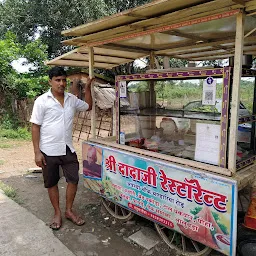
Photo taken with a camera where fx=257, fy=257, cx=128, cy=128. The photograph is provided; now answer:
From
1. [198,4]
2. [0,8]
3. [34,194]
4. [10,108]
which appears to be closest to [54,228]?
[34,194]

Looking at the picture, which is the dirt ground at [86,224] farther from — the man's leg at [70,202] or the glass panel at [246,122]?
the glass panel at [246,122]

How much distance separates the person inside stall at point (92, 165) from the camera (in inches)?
143

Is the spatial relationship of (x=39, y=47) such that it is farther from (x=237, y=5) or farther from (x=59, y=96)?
(x=237, y=5)

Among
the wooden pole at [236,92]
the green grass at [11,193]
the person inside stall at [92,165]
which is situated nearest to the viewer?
the wooden pole at [236,92]

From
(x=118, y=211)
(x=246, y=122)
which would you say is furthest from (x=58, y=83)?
(x=246, y=122)

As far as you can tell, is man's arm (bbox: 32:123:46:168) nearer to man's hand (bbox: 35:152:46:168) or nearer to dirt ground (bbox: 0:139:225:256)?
man's hand (bbox: 35:152:46:168)

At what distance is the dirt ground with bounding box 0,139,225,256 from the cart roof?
236 cm

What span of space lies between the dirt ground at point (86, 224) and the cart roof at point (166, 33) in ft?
7.74

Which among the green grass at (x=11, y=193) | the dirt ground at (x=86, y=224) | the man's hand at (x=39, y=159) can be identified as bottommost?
the dirt ground at (x=86, y=224)

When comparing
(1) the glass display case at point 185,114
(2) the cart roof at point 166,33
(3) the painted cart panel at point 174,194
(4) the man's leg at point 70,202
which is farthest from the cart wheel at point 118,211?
(2) the cart roof at point 166,33

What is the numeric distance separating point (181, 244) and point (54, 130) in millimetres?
2010

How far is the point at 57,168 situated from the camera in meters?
3.35

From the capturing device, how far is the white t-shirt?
3.12 meters

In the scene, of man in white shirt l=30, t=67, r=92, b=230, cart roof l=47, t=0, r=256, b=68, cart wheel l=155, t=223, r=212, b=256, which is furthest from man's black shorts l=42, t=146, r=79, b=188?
cart roof l=47, t=0, r=256, b=68
